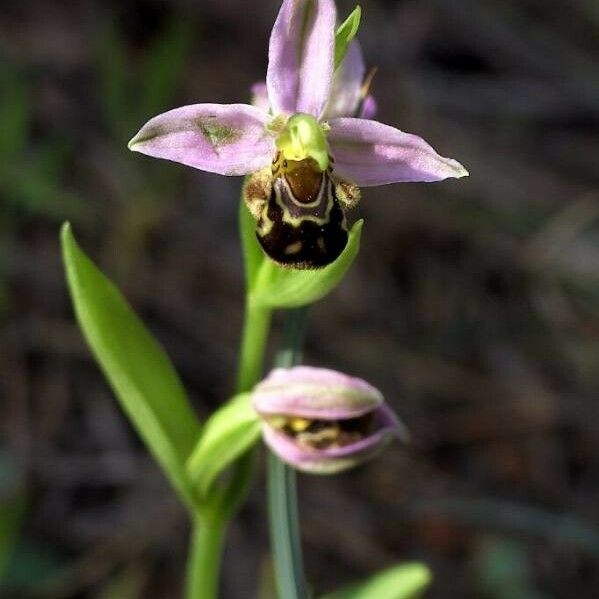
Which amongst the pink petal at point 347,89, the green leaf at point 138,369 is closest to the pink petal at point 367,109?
the pink petal at point 347,89

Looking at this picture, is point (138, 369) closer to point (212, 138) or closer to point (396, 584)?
point (212, 138)

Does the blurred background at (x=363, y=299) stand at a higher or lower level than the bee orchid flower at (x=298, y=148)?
lower

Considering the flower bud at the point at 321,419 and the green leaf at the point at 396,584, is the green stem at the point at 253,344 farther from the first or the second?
the green leaf at the point at 396,584

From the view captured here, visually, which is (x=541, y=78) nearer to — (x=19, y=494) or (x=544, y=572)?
(x=544, y=572)

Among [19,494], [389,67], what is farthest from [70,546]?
[389,67]

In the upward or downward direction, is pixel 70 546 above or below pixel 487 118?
below

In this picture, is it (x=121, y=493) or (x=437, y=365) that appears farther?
(x=437, y=365)

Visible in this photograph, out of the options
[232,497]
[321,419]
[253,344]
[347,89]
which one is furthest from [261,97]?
[232,497]
